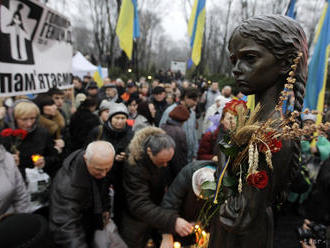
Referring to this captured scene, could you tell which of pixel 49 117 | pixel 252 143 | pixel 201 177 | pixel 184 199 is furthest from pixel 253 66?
pixel 49 117

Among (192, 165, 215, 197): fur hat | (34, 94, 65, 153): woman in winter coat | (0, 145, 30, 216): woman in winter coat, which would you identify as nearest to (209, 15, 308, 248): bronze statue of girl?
(192, 165, 215, 197): fur hat

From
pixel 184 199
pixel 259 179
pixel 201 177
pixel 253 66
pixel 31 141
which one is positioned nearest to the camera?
pixel 259 179

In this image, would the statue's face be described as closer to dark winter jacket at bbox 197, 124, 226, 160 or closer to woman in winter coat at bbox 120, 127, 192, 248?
woman in winter coat at bbox 120, 127, 192, 248

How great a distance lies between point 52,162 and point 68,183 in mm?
1071

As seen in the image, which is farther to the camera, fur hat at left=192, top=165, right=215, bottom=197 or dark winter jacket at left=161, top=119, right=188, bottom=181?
dark winter jacket at left=161, top=119, right=188, bottom=181

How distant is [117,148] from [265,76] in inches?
106

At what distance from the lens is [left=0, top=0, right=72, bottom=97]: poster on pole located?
7.41 feet

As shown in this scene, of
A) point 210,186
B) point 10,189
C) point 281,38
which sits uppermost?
point 281,38

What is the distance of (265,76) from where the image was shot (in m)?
0.98

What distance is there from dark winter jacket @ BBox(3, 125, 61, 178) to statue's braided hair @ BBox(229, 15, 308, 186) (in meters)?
2.91

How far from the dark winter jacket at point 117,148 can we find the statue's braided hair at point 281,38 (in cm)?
210

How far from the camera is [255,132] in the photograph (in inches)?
34.6

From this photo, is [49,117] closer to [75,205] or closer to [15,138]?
[15,138]

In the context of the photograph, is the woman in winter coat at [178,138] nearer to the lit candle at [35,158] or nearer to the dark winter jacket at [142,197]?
the dark winter jacket at [142,197]
